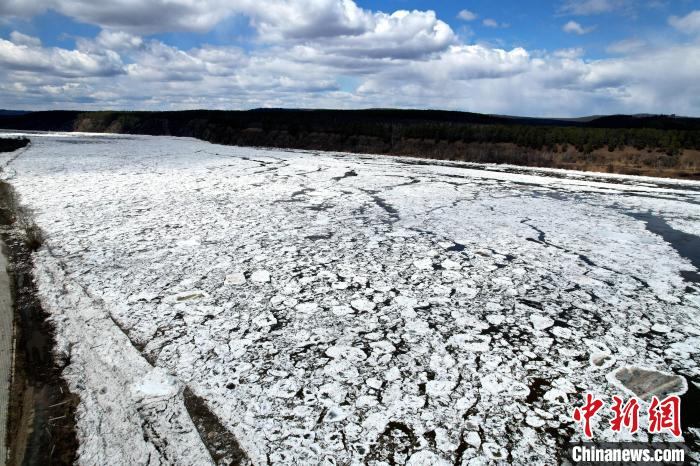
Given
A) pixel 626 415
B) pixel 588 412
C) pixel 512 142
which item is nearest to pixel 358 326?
pixel 588 412

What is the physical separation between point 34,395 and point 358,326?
7.71 ft

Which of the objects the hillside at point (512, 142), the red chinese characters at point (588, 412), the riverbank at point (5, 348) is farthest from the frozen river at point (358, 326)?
the hillside at point (512, 142)

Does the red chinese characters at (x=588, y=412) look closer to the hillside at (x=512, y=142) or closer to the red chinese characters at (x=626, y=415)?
the red chinese characters at (x=626, y=415)

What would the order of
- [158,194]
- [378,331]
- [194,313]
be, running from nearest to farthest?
[378,331] < [194,313] < [158,194]

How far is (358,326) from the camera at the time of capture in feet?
11.3

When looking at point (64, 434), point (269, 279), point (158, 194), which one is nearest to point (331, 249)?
point (269, 279)

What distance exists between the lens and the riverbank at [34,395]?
2.07 meters

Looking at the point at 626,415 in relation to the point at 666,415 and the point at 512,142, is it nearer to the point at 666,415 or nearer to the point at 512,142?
the point at 666,415

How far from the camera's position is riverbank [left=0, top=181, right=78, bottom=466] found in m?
2.07

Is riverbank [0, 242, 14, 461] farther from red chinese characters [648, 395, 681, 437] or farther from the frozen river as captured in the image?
red chinese characters [648, 395, 681, 437]

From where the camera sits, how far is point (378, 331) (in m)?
3.36

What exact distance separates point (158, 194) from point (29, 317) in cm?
639

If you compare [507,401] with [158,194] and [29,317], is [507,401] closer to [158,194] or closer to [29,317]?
[29,317]

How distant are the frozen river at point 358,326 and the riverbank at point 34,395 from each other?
92mm
